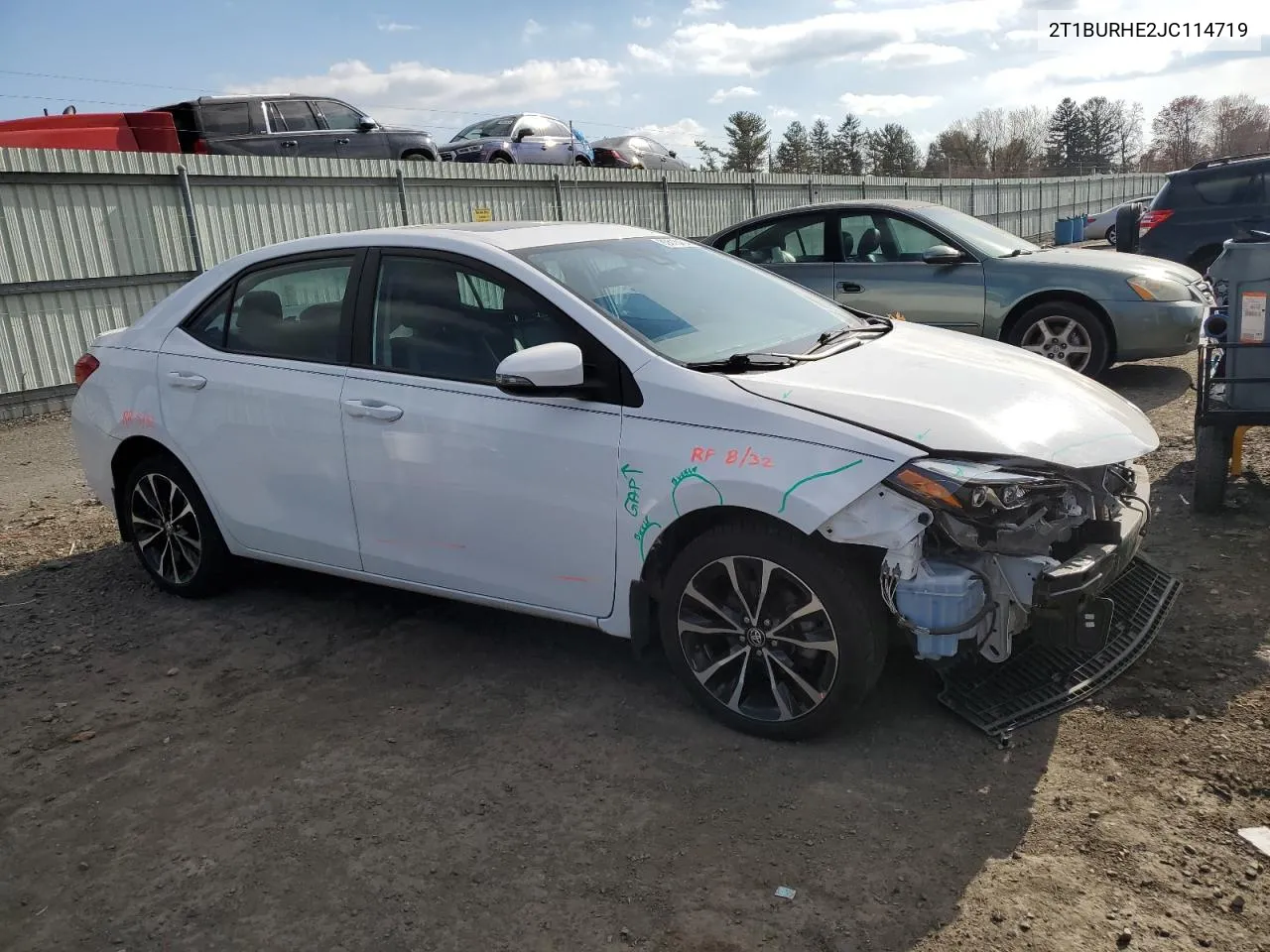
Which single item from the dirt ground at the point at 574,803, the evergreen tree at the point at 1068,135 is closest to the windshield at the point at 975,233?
the dirt ground at the point at 574,803

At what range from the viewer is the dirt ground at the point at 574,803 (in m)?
2.62

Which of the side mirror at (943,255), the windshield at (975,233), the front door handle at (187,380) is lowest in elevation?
the front door handle at (187,380)

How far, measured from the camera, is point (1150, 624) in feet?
13.1

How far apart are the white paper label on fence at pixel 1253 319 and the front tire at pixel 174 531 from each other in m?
5.20

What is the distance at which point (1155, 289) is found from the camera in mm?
8156

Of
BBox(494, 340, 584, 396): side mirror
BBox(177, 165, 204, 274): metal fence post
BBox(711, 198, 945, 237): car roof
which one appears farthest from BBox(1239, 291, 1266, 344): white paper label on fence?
BBox(177, 165, 204, 274): metal fence post

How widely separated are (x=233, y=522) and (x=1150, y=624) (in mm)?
3925

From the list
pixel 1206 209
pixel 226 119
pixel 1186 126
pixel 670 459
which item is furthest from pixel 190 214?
pixel 1186 126

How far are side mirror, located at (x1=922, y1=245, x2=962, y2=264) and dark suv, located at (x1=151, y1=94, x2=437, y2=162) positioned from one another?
34.5 feet

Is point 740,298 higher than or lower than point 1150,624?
higher

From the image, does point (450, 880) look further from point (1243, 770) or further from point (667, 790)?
point (1243, 770)

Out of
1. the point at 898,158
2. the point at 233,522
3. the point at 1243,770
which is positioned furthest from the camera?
the point at 898,158

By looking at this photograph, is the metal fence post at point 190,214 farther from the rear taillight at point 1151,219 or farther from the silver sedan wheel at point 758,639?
the rear taillight at point 1151,219

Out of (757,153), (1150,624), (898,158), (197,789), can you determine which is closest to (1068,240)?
(1150,624)
